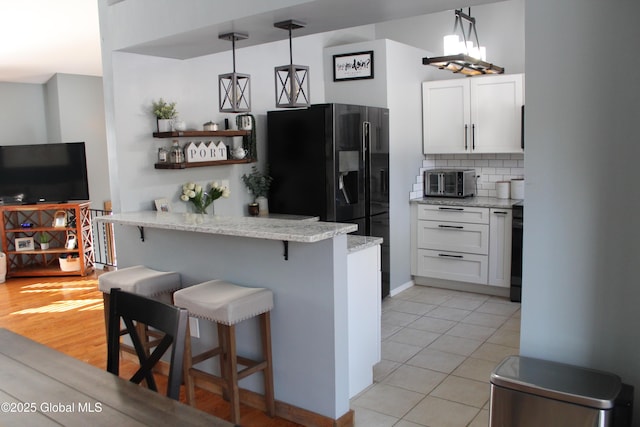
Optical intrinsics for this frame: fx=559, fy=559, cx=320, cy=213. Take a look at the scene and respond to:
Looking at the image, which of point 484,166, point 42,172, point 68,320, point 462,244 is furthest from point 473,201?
point 42,172

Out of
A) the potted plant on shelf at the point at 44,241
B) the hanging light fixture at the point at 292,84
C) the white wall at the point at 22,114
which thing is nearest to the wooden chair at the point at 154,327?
the hanging light fixture at the point at 292,84

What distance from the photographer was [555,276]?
2229 mm

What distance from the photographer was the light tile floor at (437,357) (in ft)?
9.94

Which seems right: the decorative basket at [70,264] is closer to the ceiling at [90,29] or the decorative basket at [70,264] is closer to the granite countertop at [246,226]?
the ceiling at [90,29]

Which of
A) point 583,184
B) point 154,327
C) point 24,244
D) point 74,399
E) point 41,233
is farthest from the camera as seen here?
point 41,233

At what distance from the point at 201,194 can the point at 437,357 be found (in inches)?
80.5

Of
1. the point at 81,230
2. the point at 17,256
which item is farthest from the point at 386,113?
the point at 17,256

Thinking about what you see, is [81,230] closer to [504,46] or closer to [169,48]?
[169,48]

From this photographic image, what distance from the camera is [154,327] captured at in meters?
1.92

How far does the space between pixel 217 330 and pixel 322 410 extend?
81cm

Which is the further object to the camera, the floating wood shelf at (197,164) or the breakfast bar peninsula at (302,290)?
the floating wood shelf at (197,164)

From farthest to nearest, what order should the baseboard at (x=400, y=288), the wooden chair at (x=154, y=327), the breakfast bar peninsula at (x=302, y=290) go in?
the baseboard at (x=400, y=288)
the breakfast bar peninsula at (x=302, y=290)
the wooden chair at (x=154, y=327)

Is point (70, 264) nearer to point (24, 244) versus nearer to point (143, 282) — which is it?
point (24, 244)

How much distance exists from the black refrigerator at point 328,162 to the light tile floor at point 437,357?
0.66 meters
